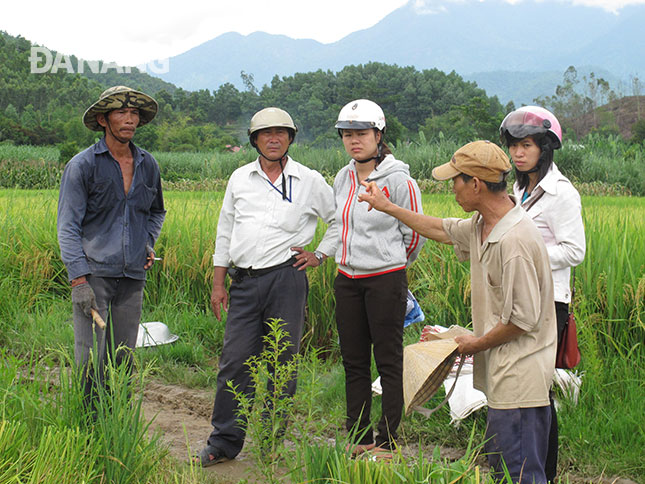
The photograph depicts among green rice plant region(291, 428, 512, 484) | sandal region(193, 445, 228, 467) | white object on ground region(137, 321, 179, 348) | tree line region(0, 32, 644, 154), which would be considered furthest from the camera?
tree line region(0, 32, 644, 154)

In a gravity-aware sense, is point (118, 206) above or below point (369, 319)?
above

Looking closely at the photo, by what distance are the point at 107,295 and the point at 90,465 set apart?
1.23 m

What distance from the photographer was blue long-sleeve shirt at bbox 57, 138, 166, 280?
11.4 ft

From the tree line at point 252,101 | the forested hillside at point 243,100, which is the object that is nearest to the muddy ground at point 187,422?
the tree line at point 252,101

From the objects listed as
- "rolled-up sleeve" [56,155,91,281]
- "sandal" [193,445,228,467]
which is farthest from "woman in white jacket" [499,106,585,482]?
"rolled-up sleeve" [56,155,91,281]

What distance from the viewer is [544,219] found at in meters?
2.99

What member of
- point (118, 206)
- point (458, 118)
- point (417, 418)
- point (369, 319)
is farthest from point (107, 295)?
point (458, 118)

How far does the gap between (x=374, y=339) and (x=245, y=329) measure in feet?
2.28

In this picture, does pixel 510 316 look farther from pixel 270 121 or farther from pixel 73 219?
pixel 73 219

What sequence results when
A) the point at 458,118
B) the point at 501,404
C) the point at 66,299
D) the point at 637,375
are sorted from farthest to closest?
the point at 458,118, the point at 66,299, the point at 637,375, the point at 501,404

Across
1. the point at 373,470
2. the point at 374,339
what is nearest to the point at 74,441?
the point at 373,470

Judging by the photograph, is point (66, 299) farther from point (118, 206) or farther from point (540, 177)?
point (540, 177)

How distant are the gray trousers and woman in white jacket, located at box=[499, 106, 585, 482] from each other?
6.97ft

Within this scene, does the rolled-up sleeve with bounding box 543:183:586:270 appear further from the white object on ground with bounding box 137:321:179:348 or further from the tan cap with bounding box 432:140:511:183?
the white object on ground with bounding box 137:321:179:348
